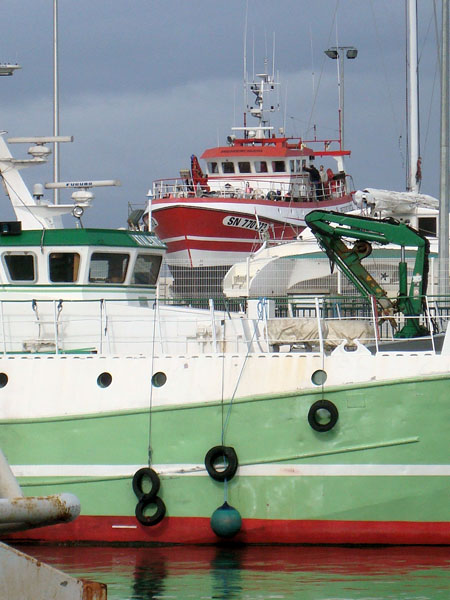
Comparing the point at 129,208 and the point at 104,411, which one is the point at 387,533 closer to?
the point at 104,411

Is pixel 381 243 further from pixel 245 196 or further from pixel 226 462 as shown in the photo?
pixel 245 196

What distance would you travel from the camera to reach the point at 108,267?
15.7 metres

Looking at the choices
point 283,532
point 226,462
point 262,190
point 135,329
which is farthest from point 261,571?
point 262,190

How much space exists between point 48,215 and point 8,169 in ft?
3.46

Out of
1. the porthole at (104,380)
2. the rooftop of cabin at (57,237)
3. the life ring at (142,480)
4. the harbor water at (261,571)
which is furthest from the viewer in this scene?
the rooftop of cabin at (57,237)

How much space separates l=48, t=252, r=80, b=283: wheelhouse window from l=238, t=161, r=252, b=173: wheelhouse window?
94.5ft

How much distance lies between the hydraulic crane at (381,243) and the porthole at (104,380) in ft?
13.6

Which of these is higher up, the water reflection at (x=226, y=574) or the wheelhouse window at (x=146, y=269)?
the wheelhouse window at (x=146, y=269)

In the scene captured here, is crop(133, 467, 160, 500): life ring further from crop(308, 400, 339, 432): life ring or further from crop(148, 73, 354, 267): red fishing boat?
crop(148, 73, 354, 267): red fishing boat

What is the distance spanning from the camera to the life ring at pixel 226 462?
1301 centimetres

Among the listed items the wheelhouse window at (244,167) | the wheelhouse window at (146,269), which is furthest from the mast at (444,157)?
the wheelhouse window at (244,167)

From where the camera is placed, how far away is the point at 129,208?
2925 cm

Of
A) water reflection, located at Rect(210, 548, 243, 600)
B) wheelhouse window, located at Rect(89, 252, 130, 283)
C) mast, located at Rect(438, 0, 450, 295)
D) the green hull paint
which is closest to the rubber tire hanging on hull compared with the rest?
the green hull paint

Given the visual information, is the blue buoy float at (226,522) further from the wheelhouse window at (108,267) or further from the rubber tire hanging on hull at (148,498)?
the wheelhouse window at (108,267)
